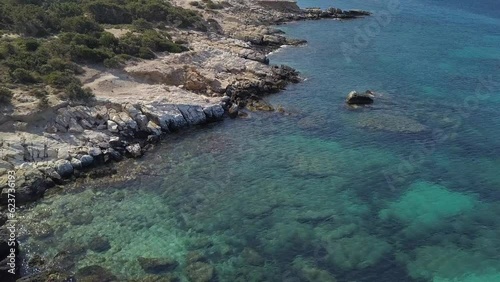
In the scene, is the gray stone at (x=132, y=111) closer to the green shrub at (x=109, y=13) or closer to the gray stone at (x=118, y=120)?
the gray stone at (x=118, y=120)

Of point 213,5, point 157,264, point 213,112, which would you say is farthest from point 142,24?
point 157,264

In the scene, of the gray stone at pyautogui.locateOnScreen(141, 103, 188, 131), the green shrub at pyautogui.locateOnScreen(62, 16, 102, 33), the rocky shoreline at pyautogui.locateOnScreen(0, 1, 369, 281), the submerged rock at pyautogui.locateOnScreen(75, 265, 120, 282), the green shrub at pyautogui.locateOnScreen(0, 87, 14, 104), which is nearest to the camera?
the submerged rock at pyautogui.locateOnScreen(75, 265, 120, 282)

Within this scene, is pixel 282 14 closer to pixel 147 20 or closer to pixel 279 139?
pixel 147 20

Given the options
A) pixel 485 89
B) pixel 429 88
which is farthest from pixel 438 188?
pixel 485 89

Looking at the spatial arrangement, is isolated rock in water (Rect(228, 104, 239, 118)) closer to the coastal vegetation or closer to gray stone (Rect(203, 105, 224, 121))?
gray stone (Rect(203, 105, 224, 121))

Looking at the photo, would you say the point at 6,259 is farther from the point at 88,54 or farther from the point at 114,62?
the point at 88,54

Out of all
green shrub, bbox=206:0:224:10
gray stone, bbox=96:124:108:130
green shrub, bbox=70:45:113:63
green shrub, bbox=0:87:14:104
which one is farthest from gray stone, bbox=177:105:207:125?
green shrub, bbox=206:0:224:10

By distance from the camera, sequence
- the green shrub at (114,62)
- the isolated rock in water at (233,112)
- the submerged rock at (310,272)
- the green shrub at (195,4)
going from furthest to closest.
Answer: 1. the green shrub at (195,4)
2. the green shrub at (114,62)
3. the isolated rock in water at (233,112)
4. the submerged rock at (310,272)

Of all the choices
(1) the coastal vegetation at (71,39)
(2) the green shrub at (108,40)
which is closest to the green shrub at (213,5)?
(1) the coastal vegetation at (71,39)
